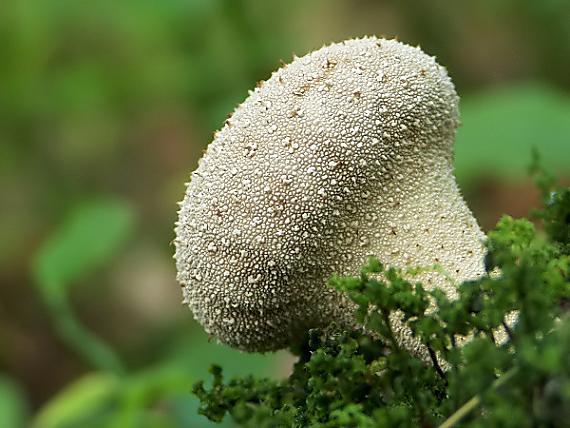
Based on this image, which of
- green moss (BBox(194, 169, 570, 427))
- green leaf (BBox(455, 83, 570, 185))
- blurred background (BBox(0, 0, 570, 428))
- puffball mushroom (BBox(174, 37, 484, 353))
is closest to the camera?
green moss (BBox(194, 169, 570, 427))

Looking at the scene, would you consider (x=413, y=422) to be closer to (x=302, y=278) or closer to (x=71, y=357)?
(x=302, y=278)

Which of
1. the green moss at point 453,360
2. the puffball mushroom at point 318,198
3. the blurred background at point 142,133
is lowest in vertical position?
the green moss at point 453,360

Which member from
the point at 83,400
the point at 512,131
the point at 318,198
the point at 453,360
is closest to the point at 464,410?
the point at 453,360

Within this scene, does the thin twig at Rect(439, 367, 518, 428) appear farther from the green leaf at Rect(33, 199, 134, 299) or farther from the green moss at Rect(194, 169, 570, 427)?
the green leaf at Rect(33, 199, 134, 299)

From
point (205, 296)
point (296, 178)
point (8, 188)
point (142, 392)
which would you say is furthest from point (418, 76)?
point (8, 188)

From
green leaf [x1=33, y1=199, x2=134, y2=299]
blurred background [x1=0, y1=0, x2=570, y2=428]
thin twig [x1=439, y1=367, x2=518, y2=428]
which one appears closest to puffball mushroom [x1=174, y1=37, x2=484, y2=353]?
thin twig [x1=439, y1=367, x2=518, y2=428]

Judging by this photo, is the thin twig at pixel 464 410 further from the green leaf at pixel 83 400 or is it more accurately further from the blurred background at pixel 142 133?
the blurred background at pixel 142 133

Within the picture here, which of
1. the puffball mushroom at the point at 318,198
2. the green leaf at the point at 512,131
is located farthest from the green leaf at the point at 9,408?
the green leaf at the point at 512,131
